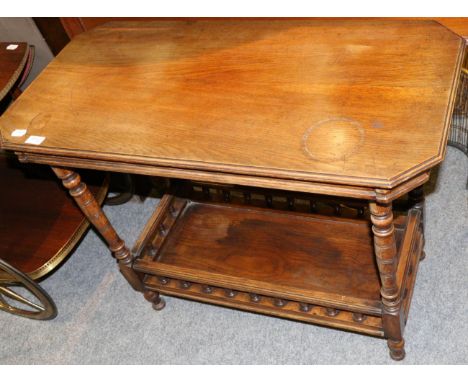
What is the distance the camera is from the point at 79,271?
2324mm

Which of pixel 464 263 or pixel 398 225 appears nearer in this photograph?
pixel 398 225

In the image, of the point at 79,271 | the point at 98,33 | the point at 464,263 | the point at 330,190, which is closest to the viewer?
the point at 330,190

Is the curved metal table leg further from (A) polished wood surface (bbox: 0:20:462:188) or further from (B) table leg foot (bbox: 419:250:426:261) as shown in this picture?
(B) table leg foot (bbox: 419:250:426:261)

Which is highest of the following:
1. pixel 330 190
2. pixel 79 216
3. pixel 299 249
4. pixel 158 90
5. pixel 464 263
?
pixel 158 90

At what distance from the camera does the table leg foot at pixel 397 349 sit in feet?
5.61

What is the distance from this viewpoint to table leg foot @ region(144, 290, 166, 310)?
2023 mm

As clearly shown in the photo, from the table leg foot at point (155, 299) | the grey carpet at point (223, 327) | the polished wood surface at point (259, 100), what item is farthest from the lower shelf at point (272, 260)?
the polished wood surface at point (259, 100)

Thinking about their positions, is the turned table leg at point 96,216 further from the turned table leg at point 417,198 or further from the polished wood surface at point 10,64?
the turned table leg at point 417,198

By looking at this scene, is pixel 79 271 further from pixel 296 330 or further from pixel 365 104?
pixel 365 104

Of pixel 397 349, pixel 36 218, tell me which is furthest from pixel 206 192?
pixel 397 349

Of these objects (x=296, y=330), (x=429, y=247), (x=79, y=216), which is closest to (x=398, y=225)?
(x=429, y=247)

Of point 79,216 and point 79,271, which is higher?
point 79,216

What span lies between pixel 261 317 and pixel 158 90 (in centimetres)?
95

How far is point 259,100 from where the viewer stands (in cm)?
139
